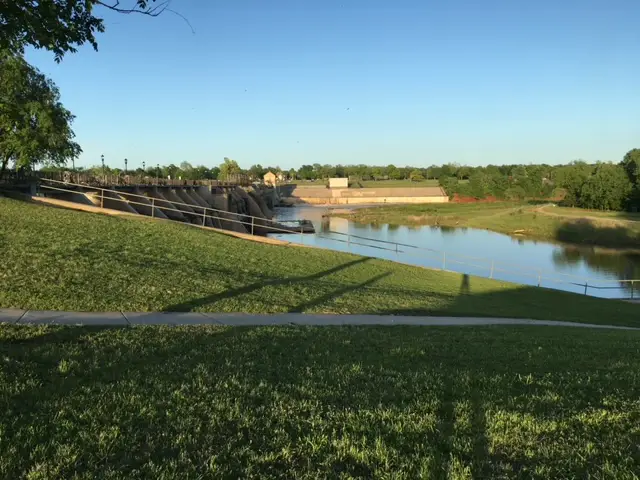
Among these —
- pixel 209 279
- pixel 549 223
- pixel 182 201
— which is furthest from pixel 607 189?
pixel 209 279

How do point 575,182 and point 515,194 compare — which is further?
point 515,194

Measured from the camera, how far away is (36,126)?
29.2 m

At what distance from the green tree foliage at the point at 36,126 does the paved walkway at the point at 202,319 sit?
53.4ft

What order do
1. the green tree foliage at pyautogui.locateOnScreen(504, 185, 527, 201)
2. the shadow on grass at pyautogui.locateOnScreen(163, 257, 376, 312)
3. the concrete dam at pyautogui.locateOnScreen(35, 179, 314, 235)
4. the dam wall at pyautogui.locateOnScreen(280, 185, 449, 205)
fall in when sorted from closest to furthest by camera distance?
the shadow on grass at pyautogui.locateOnScreen(163, 257, 376, 312), the concrete dam at pyautogui.locateOnScreen(35, 179, 314, 235), the green tree foliage at pyautogui.locateOnScreen(504, 185, 527, 201), the dam wall at pyautogui.locateOnScreen(280, 185, 449, 205)

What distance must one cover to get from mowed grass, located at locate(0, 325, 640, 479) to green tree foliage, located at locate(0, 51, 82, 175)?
1954 cm

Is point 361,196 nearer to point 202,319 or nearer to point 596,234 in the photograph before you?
point 596,234

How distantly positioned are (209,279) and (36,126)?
22.7 m

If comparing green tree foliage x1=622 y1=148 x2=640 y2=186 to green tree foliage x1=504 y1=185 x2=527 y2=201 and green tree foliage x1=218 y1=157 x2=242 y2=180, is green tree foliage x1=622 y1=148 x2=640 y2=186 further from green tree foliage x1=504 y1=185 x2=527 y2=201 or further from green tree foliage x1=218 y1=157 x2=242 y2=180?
green tree foliage x1=218 y1=157 x2=242 y2=180

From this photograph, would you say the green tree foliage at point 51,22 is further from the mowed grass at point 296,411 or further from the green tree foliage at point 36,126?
the green tree foliage at point 36,126

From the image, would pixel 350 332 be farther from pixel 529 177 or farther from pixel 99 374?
pixel 529 177

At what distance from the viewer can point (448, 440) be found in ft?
12.3

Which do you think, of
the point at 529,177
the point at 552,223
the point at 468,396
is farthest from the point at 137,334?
the point at 529,177

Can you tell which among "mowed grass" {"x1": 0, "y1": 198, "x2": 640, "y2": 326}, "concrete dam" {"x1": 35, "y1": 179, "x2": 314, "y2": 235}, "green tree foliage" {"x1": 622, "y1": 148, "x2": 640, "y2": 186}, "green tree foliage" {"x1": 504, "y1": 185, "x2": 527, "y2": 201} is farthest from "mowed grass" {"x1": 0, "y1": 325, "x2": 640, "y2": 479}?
"green tree foliage" {"x1": 504, "y1": 185, "x2": 527, "y2": 201}

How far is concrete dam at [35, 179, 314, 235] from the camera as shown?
33.9m
